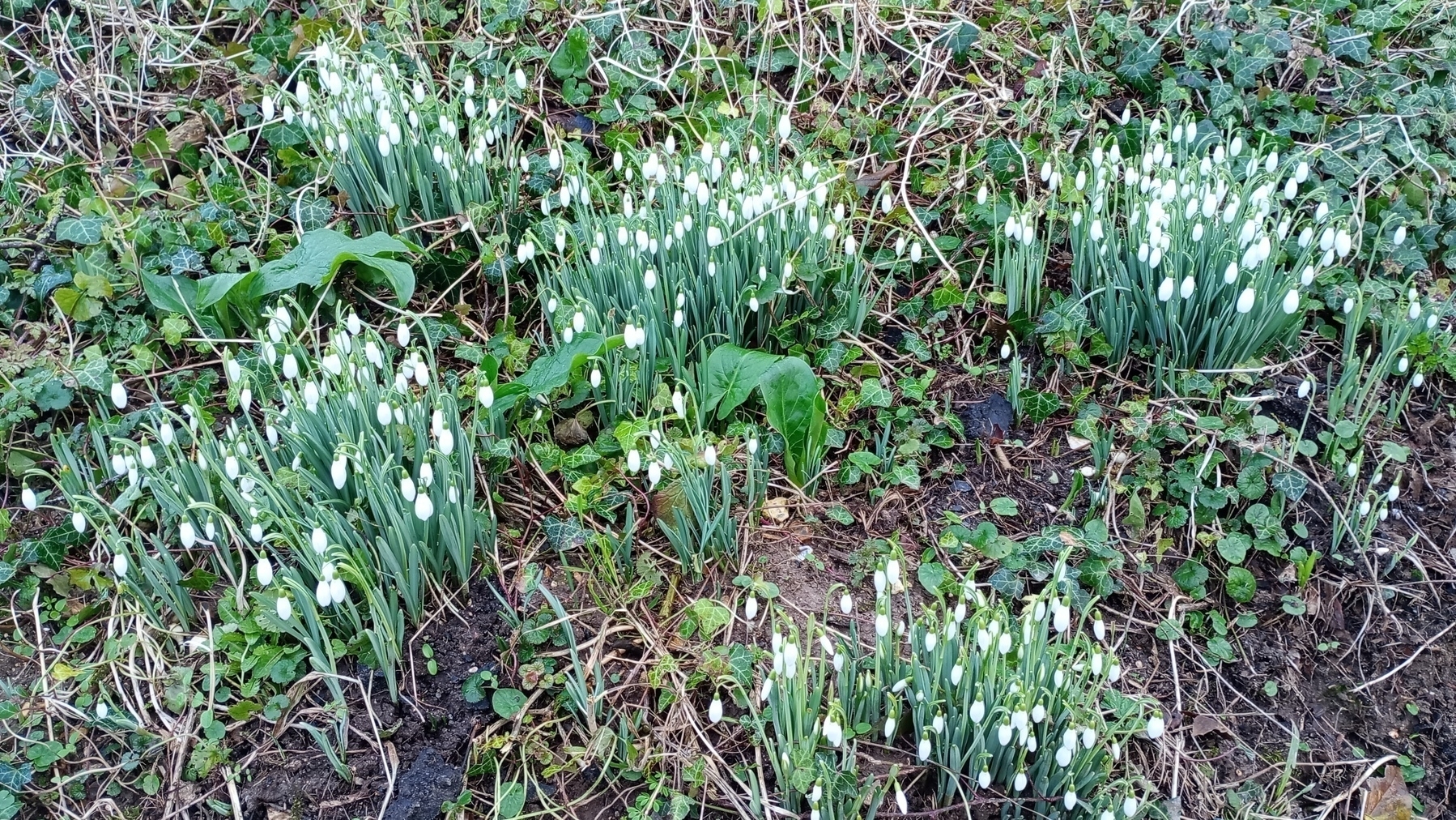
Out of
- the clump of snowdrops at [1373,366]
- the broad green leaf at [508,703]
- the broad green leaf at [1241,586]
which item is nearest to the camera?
the broad green leaf at [508,703]

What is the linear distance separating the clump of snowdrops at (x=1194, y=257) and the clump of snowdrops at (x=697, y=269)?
0.67 meters

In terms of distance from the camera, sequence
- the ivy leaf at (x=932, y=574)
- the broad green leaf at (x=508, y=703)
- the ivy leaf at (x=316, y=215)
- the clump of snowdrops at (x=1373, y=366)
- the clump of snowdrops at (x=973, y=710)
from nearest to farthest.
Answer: the clump of snowdrops at (x=973, y=710) < the broad green leaf at (x=508, y=703) < the ivy leaf at (x=932, y=574) < the clump of snowdrops at (x=1373, y=366) < the ivy leaf at (x=316, y=215)

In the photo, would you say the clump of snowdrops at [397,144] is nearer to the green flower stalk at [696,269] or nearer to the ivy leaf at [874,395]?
the green flower stalk at [696,269]

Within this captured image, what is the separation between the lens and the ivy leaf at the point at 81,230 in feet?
10.9

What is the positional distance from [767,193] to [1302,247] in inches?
56.8

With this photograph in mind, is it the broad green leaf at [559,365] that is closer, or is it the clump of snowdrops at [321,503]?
the clump of snowdrops at [321,503]

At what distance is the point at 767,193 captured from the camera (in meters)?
2.97

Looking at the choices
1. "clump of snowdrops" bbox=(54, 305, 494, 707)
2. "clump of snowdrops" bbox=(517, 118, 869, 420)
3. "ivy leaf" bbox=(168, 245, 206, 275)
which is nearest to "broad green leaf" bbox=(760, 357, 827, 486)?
"clump of snowdrops" bbox=(517, 118, 869, 420)

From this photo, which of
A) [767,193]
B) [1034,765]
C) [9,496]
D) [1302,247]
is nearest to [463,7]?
[767,193]

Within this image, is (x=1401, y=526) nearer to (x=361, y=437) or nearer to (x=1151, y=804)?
(x=1151, y=804)

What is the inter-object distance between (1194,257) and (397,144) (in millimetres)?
2209

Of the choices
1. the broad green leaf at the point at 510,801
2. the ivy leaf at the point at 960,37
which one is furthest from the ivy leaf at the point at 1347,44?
the broad green leaf at the point at 510,801

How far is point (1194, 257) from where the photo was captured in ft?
9.45

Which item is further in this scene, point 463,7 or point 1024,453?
point 463,7
